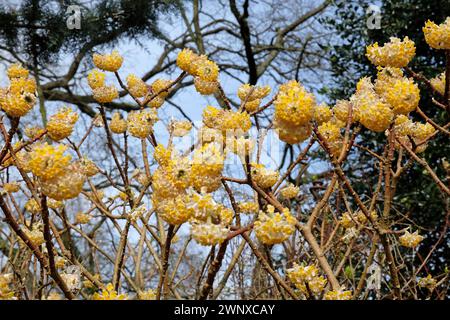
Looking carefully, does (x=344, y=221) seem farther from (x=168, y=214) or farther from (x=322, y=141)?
(x=168, y=214)

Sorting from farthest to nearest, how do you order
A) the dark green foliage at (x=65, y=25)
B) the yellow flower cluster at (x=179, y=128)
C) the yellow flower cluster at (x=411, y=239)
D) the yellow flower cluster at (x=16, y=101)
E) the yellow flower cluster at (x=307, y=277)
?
the dark green foliage at (x=65, y=25) < the yellow flower cluster at (x=179, y=128) < the yellow flower cluster at (x=411, y=239) < the yellow flower cluster at (x=16, y=101) < the yellow flower cluster at (x=307, y=277)

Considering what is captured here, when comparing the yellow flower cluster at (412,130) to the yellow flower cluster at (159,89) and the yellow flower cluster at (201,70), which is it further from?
the yellow flower cluster at (159,89)

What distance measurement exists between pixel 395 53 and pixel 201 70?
40 centimetres

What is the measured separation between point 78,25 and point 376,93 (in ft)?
14.1

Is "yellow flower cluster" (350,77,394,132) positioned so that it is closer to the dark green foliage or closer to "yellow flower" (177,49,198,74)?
"yellow flower" (177,49,198,74)

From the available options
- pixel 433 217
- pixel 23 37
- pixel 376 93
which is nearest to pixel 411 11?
pixel 433 217

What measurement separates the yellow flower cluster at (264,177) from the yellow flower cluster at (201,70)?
0.41 m

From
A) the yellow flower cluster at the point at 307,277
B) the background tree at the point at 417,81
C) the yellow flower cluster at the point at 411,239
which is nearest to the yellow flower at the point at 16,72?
the yellow flower cluster at the point at 307,277

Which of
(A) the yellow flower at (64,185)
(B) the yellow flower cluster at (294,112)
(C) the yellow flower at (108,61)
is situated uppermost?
(C) the yellow flower at (108,61)

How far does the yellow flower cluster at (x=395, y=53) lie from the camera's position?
935 millimetres

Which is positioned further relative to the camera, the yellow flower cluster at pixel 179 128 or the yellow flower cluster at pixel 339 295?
the yellow flower cluster at pixel 179 128

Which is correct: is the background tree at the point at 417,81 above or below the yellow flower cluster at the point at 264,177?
above

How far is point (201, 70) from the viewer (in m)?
1.11

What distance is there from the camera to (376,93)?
2.84 ft
